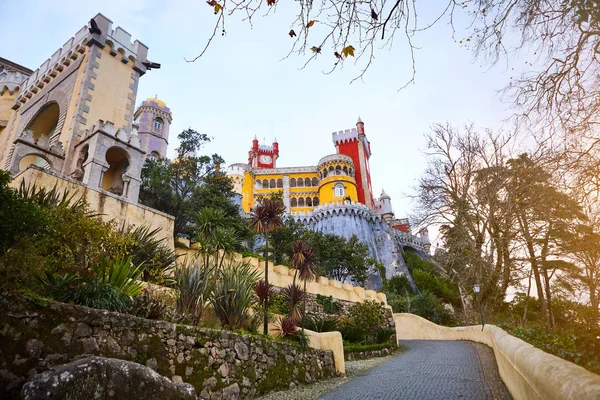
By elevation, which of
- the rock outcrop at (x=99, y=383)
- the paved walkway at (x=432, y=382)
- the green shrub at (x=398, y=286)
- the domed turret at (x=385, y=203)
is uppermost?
the domed turret at (x=385, y=203)

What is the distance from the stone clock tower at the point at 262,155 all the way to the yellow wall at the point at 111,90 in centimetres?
4616

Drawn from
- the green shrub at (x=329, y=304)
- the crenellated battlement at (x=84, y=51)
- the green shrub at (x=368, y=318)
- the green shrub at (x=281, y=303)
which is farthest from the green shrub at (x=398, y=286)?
the crenellated battlement at (x=84, y=51)

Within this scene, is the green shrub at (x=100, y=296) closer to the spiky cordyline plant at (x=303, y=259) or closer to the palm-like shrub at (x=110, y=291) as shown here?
the palm-like shrub at (x=110, y=291)

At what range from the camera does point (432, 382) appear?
8.57m

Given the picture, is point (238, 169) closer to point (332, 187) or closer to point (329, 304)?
point (332, 187)

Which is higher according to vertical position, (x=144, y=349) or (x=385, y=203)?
(x=385, y=203)

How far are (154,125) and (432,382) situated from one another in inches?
1765

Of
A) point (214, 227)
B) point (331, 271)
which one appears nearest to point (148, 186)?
point (214, 227)

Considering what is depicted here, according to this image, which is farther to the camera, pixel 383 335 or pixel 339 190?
pixel 339 190

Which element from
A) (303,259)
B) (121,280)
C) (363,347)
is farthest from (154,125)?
(121,280)

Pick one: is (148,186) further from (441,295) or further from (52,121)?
(441,295)

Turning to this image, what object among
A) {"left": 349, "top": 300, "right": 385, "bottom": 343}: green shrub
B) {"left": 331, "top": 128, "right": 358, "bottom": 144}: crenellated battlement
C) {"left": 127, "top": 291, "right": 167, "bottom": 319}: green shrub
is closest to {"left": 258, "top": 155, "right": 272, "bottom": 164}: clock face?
{"left": 331, "top": 128, "right": 358, "bottom": 144}: crenellated battlement

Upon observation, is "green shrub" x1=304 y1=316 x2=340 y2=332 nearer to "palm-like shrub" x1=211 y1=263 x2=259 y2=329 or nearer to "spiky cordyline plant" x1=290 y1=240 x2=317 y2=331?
"spiky cordyline plant" x1=290 y1=240 x2=317 y2=331

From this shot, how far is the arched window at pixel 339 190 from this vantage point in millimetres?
49575
